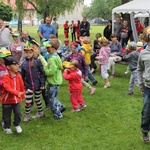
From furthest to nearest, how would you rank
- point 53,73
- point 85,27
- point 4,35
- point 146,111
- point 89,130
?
point 85,27
point 4,35
point 53,73
point 89,130
point 146,111

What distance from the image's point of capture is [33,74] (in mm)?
5652

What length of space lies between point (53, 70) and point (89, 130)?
4.13 feet

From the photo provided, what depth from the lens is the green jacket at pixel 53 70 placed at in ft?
19.1

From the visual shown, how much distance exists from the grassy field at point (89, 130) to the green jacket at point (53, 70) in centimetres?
78

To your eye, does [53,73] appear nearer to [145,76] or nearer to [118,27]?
[145,76]

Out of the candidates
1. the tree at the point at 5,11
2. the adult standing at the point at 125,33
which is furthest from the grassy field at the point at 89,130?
the tree at the point at 5,11

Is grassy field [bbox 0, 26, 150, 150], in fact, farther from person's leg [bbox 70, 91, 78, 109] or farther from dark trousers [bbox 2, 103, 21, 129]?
dark trousers [bbox 2, 103, 21, 129]

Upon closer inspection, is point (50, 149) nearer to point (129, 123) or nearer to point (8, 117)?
point (8, 117)

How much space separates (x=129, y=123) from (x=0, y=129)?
2.36 metres

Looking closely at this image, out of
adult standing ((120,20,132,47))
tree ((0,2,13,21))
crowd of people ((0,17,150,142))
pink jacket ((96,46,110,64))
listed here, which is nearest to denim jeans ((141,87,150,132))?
crowd of people ((0,17,150,142))

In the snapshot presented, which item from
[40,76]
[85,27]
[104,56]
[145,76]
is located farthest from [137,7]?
[145,76]

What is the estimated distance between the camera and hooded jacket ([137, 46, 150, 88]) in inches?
176

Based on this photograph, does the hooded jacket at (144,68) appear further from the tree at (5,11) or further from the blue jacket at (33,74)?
the tree at (5,11)

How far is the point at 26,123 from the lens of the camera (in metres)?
5.94
